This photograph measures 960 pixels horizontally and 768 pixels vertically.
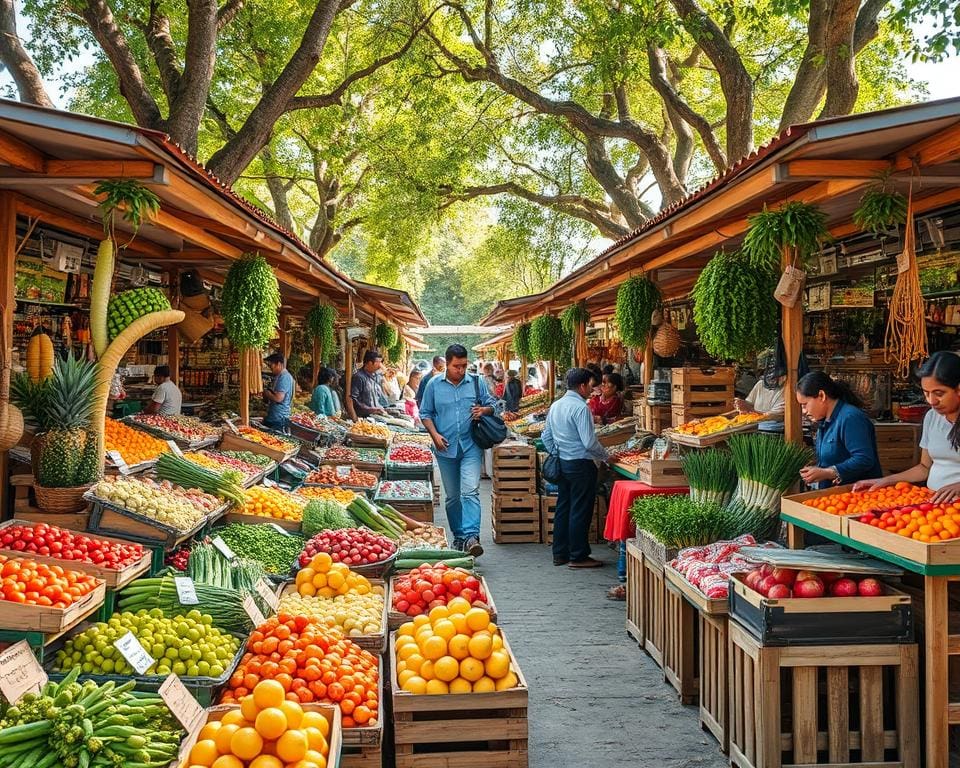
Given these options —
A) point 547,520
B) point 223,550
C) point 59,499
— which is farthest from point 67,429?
point 547,520

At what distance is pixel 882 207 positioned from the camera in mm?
4809

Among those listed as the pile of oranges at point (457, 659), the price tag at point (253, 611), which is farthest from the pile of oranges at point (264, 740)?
the price tag at point (253, 611)

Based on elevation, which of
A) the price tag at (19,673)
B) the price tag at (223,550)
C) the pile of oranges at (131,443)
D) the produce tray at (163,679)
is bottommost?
the produce tray at (163,679)

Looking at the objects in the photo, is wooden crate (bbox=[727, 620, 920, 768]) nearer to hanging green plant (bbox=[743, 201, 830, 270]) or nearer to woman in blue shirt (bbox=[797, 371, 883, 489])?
woman in blue shirt (bbox=[797, 371, 883, 489])

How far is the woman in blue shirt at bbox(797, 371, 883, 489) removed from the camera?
16.8 feet

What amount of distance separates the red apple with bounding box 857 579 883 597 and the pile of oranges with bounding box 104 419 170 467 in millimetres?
5017

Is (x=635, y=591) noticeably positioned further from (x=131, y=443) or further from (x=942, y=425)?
(x=131, y=443)

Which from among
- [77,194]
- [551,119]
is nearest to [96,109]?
[551,119]

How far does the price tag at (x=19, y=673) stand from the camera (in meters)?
3.09

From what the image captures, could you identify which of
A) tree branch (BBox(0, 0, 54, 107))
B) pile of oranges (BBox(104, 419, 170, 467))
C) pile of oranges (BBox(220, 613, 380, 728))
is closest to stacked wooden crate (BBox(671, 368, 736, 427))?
pile of oranges (BBox(220, 613, 380, 728))

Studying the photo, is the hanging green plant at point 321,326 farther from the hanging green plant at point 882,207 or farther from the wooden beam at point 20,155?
the hanging green plant at point 882,207

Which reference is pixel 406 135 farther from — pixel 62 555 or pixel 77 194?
pixel 62 555

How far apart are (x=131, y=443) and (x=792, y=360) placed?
523 cm

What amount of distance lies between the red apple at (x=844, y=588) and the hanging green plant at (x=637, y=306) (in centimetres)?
547
